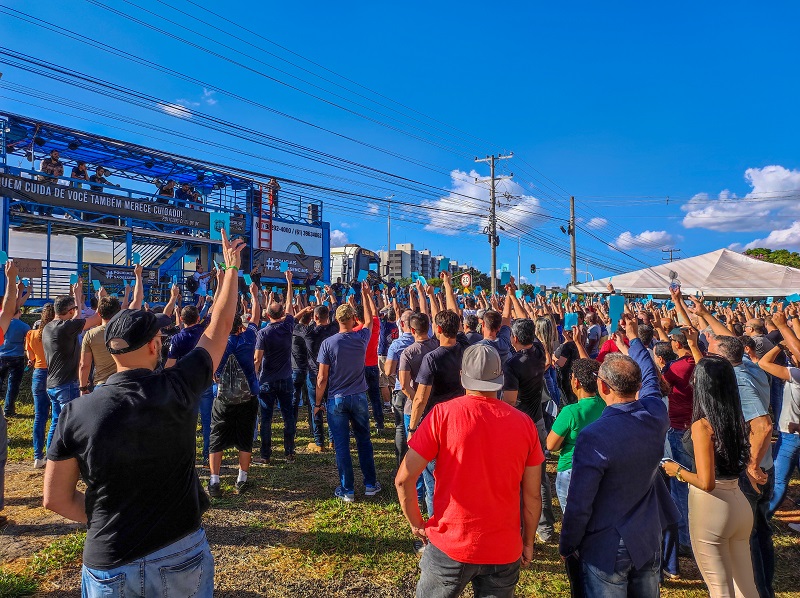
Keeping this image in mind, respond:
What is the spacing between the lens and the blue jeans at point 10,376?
8.12 meters

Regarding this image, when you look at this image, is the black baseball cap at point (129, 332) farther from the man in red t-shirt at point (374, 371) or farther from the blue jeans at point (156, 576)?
the man in red t-shirt at point (374, 371)

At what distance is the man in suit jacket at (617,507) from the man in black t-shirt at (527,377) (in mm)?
1966

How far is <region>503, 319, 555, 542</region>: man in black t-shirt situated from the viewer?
14.2ft

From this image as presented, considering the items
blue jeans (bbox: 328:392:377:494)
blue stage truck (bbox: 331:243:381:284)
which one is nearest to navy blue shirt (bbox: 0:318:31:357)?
blue jeans (bbox: 328:392:377:494)

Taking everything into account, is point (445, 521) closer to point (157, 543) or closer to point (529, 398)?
point (157, 543)

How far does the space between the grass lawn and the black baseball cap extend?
2.60m

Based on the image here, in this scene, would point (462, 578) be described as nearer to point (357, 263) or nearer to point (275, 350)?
point (275, 350)

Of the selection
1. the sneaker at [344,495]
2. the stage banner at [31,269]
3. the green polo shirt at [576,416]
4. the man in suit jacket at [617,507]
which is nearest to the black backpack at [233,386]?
the sneaker at [344,495]

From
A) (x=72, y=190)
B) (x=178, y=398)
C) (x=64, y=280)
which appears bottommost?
(x=178, y=398)

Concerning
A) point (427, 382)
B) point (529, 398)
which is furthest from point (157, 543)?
point (529, 398)

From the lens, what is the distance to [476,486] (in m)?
2.26

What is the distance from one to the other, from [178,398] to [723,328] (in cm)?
428

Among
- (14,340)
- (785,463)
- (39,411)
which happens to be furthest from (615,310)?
(14,340)

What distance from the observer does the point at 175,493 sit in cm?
194
